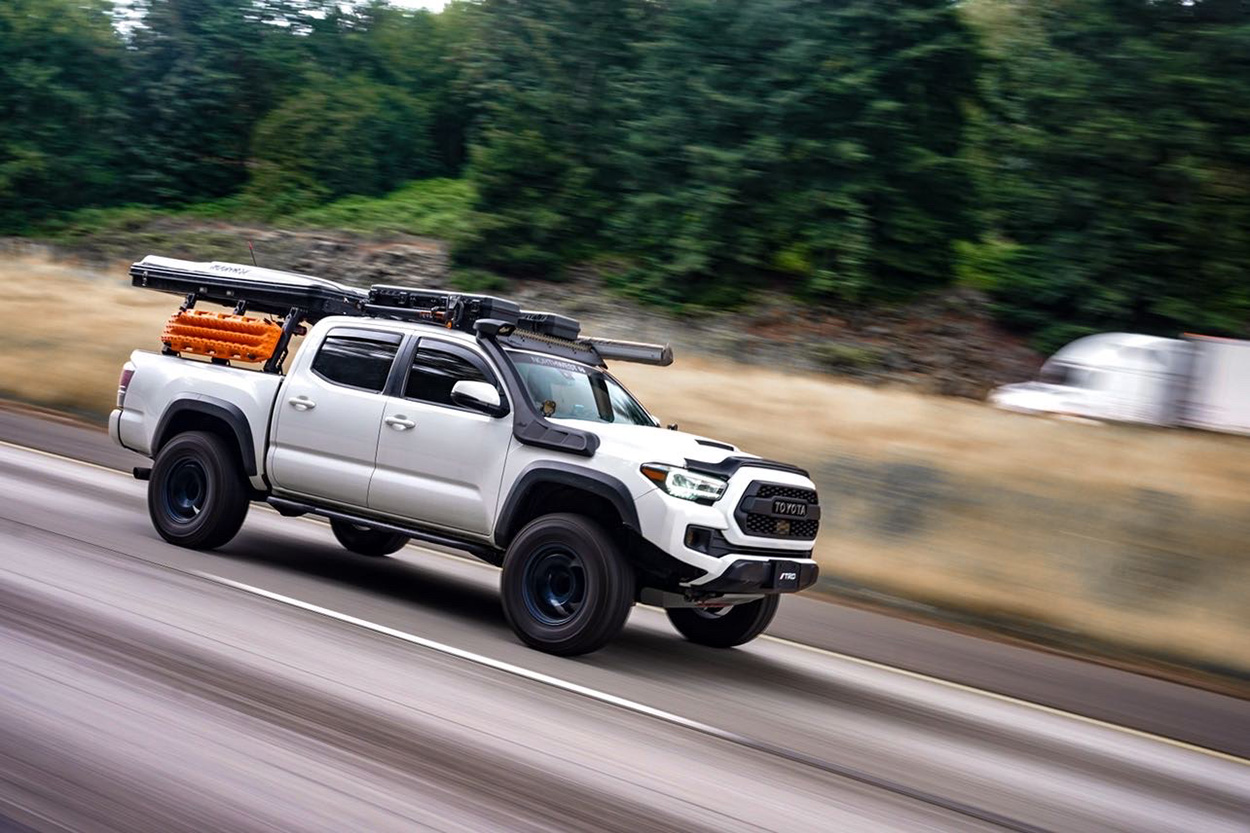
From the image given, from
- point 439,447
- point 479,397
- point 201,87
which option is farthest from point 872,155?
point 201,87

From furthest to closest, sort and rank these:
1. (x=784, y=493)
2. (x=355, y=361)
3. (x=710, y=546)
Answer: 1. (x=355, y=361)
2. (x=784, y=493)
3. (x=710, y=546)

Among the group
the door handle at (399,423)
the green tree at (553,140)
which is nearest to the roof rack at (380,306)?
the door handle at (399,423)

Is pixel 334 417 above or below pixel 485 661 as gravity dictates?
above

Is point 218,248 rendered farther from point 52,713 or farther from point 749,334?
point 52,713

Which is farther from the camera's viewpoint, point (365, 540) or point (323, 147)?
point (323, 147)

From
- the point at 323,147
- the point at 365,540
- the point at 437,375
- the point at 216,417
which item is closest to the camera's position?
the point at 437,375

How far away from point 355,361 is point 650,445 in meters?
2.62

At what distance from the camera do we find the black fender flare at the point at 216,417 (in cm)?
977

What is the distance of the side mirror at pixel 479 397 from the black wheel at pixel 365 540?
9.79 ft

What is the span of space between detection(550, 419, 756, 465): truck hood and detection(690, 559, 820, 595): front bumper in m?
0.70

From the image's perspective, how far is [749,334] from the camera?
35.7m

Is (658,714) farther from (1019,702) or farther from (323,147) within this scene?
(323,147)

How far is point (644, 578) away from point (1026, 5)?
28760 mm

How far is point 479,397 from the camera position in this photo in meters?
8.45
